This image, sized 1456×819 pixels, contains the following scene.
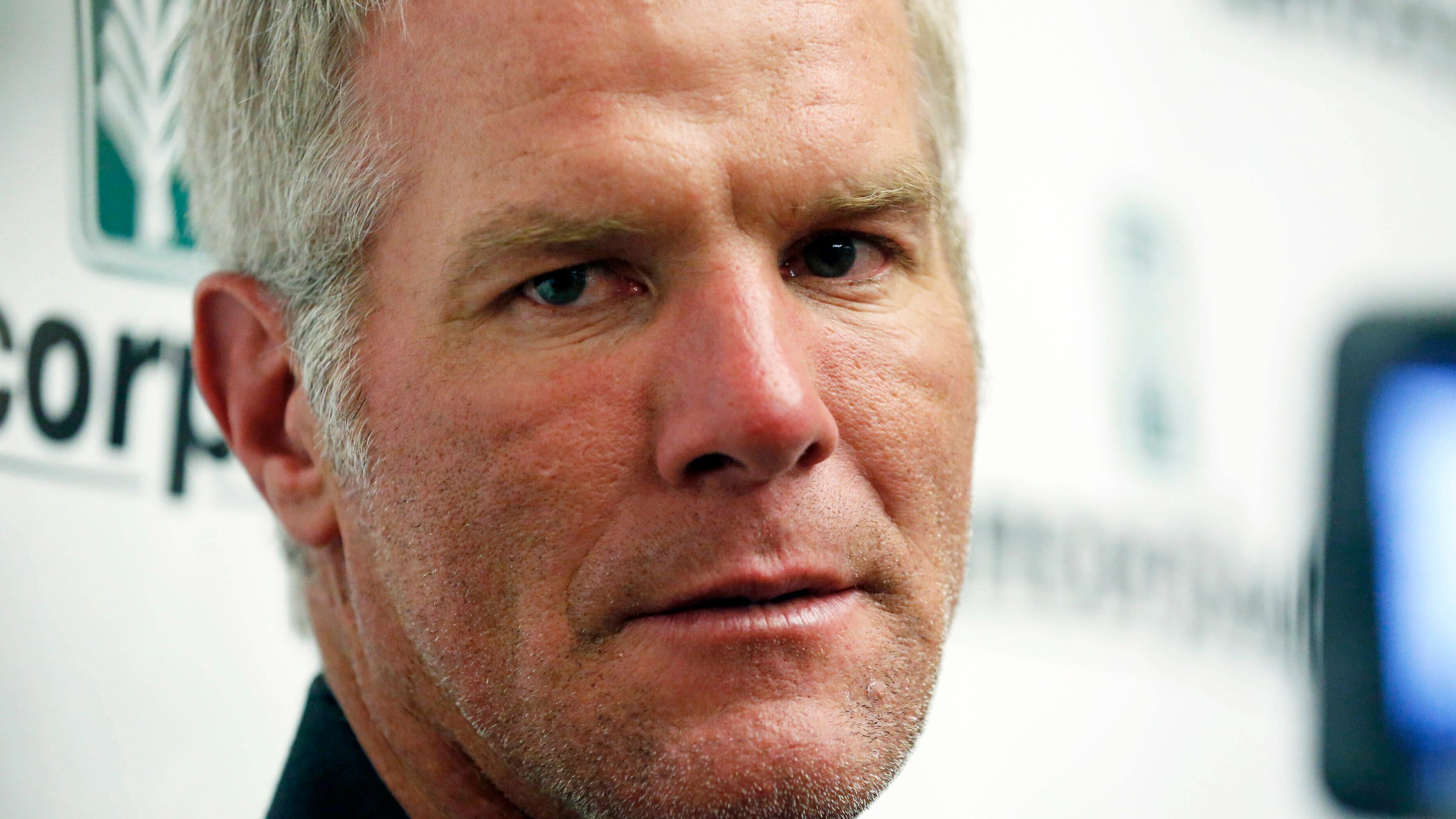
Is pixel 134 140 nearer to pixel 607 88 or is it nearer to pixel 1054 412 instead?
pixel 607 88

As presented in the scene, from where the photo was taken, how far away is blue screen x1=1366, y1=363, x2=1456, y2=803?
2350 millimetres

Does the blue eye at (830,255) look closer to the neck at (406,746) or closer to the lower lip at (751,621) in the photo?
the lower lip at (751,621)

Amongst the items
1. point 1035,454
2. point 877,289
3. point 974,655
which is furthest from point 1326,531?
point 877,289

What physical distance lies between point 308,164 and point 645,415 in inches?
17.1

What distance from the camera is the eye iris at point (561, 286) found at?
3.71 ft

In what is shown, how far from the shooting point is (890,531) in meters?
1.16

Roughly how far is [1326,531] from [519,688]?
1.84 meters

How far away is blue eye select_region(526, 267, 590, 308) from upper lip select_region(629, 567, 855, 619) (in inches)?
10.6

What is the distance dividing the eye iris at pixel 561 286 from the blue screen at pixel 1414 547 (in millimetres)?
1790

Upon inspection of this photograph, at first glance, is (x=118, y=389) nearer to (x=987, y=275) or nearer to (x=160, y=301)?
(x=160, y=301)

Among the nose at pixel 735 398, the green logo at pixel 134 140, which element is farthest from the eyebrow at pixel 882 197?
the green logo at pixel 134 140

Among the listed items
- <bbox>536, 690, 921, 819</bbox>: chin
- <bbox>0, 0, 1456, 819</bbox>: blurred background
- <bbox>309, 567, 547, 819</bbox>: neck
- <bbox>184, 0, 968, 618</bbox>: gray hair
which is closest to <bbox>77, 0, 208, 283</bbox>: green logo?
<bbox>0, 0, 1456, 819</bbox>: blurred background

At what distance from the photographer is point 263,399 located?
1.32 meters

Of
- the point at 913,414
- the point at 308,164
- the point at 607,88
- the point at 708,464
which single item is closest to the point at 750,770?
the point at 708,464
